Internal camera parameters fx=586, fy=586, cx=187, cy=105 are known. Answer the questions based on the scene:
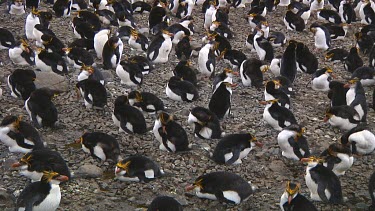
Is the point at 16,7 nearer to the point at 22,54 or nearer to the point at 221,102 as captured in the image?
the point at 22,54

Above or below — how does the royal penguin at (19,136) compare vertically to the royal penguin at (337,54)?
above

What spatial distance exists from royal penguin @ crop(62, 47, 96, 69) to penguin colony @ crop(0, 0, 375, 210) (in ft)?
0.06

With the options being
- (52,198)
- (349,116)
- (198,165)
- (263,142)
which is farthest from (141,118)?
(349,116)

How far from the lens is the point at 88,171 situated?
727cm

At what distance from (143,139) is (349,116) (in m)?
3.04

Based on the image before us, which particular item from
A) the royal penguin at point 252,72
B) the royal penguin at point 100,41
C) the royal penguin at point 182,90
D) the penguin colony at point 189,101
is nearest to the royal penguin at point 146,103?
the penguin colony at point 189,101

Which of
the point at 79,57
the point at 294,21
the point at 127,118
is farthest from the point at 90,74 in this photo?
the point at 294,21

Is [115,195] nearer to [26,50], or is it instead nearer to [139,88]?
[139,88]

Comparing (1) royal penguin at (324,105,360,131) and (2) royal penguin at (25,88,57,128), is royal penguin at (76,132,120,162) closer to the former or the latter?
(2) royal penguin at (25,88,57,128)

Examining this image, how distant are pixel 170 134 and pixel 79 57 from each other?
3337 mm

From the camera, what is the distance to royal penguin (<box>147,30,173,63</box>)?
36.2ft

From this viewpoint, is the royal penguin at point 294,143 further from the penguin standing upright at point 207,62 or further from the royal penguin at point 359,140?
the penguin standing upright at point 207,62

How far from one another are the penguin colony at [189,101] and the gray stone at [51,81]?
16cm

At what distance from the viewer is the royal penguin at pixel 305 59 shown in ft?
35.8
